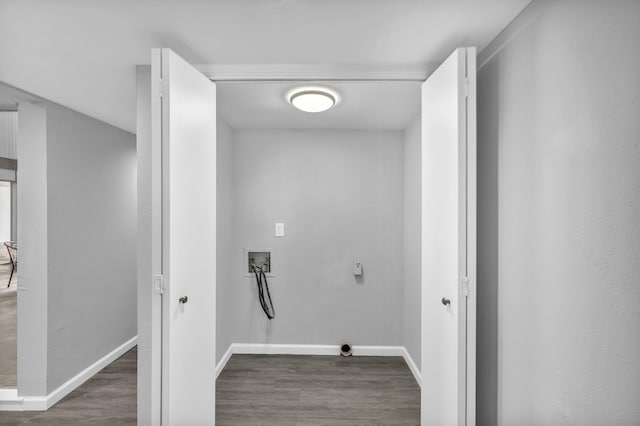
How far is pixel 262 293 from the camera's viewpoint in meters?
3.18

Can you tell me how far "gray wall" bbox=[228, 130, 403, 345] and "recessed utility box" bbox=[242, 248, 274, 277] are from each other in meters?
0.05

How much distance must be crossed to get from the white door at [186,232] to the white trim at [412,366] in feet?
5.60

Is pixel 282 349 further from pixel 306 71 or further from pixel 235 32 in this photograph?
pixel 235 32

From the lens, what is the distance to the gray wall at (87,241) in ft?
7.82

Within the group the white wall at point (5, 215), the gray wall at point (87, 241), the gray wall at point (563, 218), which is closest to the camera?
the gray wall at point (563, 218)

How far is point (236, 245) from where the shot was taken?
3225 millimetres

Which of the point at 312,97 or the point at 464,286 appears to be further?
the point at 312,97

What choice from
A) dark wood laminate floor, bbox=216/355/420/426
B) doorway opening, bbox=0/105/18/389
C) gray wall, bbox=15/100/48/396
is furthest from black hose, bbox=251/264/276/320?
doorway opening, bbox=0/105/18/389

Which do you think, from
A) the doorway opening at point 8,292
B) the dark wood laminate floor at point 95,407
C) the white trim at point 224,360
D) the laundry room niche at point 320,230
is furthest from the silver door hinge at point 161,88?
the white trim at point 224,360

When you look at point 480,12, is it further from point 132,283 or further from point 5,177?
point 5,177

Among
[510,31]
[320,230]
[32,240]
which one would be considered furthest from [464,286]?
[32,240]

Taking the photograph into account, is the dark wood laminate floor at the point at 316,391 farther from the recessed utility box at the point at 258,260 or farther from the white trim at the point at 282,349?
the recessed utility box at the point at 258,260

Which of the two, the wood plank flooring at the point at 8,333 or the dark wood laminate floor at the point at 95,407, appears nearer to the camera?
the dark wood laminate floor at the point at 95,407

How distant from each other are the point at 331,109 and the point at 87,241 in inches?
96.8
